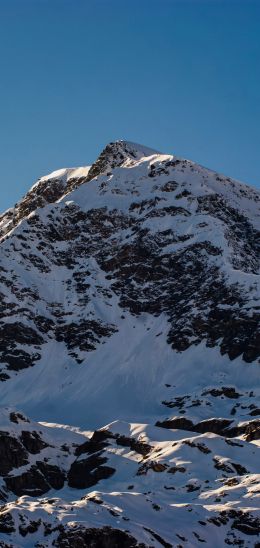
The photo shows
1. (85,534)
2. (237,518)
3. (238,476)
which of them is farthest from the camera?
(238,476)

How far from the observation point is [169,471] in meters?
198

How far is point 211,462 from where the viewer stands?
199 m

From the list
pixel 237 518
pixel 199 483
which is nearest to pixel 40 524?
pixel 237 518

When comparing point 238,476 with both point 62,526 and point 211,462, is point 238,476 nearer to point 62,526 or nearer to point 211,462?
point 211,462

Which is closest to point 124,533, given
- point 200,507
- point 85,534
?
point 85,534

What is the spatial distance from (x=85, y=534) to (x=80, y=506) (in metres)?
9.33

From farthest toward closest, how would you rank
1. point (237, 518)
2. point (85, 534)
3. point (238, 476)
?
point (238, 476) → point (237, 518) → point (85, 534)

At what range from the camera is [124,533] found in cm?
15850

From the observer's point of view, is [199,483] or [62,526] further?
[199,483]

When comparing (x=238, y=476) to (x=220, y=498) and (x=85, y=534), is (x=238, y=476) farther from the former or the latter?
(x=85, y=534)

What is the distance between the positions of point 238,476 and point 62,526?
41231 millimetres

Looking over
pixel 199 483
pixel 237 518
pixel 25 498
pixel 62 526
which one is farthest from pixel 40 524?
pixel 199 483

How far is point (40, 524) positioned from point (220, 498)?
31154 mm

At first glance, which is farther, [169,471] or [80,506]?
[169,471]
